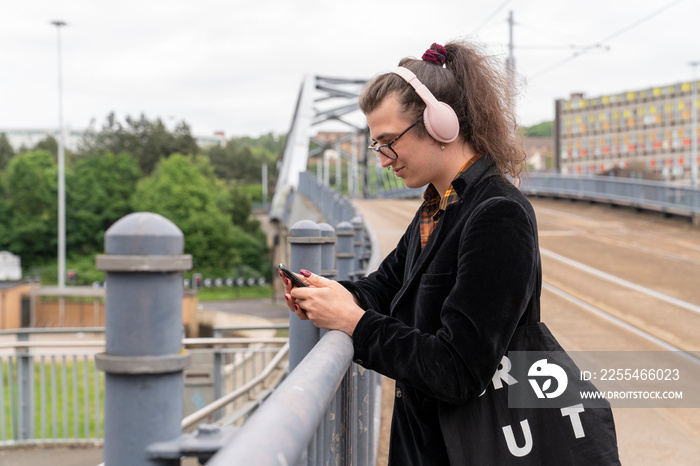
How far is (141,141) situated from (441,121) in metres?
89.9

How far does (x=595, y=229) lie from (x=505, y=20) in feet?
51.1

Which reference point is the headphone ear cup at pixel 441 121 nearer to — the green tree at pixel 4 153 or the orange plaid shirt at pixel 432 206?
the orange plaid shirt at pixel 432 206

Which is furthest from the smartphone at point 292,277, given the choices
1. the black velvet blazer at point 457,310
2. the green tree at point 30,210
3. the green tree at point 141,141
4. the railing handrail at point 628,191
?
the green tree at point 141,141

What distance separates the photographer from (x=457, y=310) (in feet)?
5.64

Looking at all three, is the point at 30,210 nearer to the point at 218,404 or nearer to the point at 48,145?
the point at 48,145

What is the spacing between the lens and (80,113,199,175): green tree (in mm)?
87500

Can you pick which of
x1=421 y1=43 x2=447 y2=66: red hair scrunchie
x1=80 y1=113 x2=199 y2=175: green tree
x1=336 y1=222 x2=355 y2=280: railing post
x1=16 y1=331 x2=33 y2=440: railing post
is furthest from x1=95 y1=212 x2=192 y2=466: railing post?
x1=80 y1=113 x2=199 y2=175: green tree

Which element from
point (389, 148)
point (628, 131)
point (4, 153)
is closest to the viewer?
point (389, 148)

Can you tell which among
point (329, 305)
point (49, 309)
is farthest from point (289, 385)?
point (49, 309)

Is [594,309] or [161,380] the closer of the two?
[161,380]

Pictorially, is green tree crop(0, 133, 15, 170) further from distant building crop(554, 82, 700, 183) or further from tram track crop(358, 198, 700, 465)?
tram track crop(358, 198, 700, 465)

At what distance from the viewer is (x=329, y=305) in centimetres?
203

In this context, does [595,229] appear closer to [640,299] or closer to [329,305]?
[640,299]

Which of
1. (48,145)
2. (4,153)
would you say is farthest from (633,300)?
(4,153)
